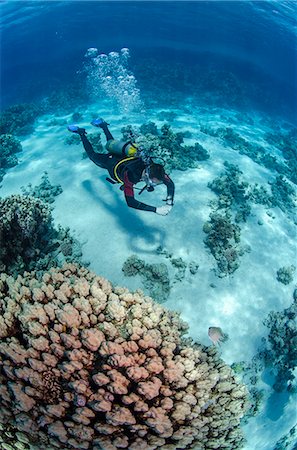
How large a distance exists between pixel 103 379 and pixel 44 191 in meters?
8.56

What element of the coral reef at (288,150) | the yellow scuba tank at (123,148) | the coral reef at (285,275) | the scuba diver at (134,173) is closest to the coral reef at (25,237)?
the scuba diver at (134,173)

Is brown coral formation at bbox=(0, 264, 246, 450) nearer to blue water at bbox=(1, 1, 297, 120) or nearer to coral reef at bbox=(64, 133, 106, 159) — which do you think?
coral reef at bbox=(64, 133, 106, 159)

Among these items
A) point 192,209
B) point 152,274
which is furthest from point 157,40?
point 152,274

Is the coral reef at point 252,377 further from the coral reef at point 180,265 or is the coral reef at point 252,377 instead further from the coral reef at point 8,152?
the coral reef at point 8,152

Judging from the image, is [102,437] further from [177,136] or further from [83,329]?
[177,136]

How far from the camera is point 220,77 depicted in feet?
103

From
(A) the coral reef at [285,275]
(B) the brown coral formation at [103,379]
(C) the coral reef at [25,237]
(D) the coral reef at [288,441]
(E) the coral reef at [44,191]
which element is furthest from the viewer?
(E) the coral reef at [44,191]

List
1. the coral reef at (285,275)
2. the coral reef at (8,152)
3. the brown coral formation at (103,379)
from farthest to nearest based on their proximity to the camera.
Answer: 1. the coral reef at (8,152)
2. the coral reef at (285,275)
3. the brown coral formation at (103,379)

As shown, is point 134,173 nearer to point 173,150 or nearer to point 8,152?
point 173,150

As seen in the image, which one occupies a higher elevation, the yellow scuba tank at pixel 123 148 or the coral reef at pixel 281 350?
the yellow scuba tank at pixel 123 148

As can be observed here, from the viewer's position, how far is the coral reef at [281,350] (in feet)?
23.2

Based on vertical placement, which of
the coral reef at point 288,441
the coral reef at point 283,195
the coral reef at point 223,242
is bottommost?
the coral reef at point 288,441

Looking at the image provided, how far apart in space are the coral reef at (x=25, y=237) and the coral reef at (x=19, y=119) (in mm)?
11369

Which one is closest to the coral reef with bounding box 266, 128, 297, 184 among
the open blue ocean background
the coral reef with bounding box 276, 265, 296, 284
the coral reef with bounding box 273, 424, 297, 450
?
the open blue ocean background
